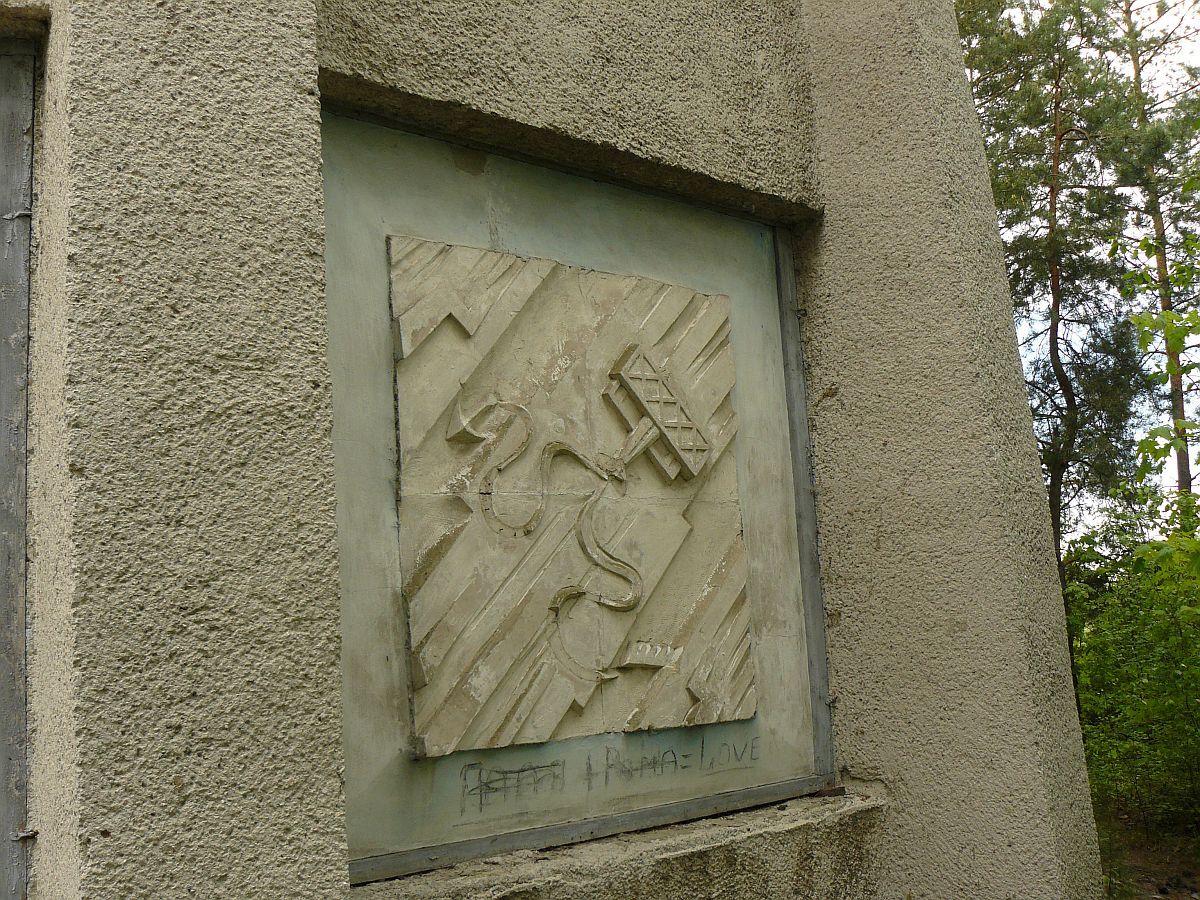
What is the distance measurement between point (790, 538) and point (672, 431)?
2.25 ft

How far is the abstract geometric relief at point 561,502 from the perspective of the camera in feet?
8.50

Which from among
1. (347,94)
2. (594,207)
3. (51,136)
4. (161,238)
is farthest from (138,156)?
(594,207)

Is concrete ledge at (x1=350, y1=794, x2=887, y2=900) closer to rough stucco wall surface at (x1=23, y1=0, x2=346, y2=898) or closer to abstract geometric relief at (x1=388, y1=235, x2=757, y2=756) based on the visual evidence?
abstract geometric relief at (x1=388, y1=235, x2=757, y2=756)

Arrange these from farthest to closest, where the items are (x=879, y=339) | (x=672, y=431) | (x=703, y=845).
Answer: (x=879, y=339) → (x=672, y=431) → (x=703, y=845)

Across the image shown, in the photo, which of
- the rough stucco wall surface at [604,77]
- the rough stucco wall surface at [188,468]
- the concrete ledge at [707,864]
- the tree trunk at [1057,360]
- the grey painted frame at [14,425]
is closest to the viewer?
the rough stucco wall surface at [188,468]

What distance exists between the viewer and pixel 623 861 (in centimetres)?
259

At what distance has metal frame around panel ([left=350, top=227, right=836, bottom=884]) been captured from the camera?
2674mm

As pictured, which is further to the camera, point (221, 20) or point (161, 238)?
point (221, 20)

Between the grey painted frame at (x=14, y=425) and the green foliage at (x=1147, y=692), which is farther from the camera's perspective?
the green foliage at (x=1147, y=692)

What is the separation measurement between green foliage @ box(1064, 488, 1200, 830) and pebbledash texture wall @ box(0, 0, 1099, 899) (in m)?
2.09

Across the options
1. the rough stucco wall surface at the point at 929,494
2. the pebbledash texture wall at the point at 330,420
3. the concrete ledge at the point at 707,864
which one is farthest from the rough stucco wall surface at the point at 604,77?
the concrete ledge at the point at 707,864

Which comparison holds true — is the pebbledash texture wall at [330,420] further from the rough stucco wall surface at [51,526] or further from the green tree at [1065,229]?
the green tree at [1065,229]

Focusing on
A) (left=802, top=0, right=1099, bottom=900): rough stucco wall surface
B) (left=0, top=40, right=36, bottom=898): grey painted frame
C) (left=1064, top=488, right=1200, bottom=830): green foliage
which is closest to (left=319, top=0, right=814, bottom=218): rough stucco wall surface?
(left=802, top=0, right=1099, bottom=900): rough stucco wall surface

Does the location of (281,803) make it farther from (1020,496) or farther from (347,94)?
(1020,496)
